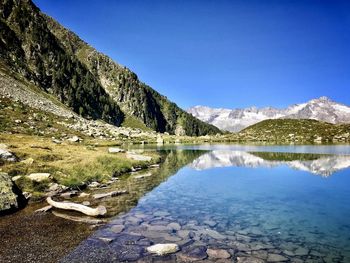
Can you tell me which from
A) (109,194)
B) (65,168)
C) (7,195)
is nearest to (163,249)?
(7,195)

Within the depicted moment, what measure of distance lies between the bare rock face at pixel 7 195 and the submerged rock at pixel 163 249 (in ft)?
44.0

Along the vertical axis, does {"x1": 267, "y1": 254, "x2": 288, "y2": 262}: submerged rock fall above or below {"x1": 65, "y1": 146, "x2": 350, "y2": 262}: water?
below

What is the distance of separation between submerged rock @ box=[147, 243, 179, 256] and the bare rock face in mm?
13397

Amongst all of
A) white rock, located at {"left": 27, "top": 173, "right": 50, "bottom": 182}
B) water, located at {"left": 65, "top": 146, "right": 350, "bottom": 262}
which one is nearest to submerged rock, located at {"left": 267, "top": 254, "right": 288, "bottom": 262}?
water, located at {"left": 65, "top": 146, "right": 350, "bottom": 262}

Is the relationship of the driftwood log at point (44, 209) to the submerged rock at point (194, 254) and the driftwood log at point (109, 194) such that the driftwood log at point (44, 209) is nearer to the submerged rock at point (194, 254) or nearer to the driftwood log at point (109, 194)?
the driftwood log at point (109, 194)

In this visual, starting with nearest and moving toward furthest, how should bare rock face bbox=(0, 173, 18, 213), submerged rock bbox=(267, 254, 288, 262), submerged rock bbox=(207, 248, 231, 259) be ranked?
submerged rock bbox=(267, 254, 288, 262) → submerged rock bbox=(207, 248, 231, 259) → bare rock face bbox=(0, 173, 18, 213)

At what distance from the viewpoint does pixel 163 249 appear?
54.1 ft

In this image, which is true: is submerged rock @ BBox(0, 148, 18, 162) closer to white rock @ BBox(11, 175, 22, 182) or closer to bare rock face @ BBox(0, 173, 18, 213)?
white rock @ BBox(11, 175, 22, 182)

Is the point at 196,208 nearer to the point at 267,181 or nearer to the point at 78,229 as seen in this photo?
the point at 78,229

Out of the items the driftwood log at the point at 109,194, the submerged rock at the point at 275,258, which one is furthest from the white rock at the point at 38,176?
the submerged rock at the point at 275,258

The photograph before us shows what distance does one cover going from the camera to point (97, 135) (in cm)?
13312

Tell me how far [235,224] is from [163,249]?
7.14 meters

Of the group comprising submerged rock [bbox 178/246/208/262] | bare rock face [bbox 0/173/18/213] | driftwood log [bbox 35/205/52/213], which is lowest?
submerged rock [bbox 178/246/208/262]

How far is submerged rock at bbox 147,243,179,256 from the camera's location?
1638 cm
